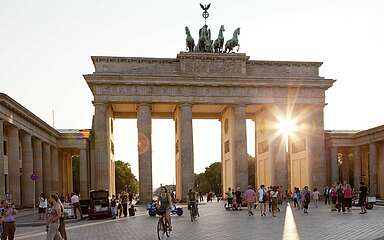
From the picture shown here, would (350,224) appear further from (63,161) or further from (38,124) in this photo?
A: (63,161)

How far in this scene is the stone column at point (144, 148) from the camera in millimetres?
58938

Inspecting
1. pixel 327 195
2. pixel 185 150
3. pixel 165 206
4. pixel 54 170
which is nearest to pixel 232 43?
pixel 185 150

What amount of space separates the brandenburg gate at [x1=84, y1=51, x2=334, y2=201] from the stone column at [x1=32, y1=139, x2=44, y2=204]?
18.7ft

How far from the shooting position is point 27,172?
50969 mm

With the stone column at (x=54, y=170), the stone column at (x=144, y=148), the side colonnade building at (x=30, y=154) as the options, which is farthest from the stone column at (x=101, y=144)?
the stone column at (x=54, y=170)

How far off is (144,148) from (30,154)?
1290 centimetres

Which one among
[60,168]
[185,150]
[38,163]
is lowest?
[60,168]

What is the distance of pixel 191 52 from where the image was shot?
60281mm

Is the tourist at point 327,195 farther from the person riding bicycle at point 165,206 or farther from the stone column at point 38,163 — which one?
the person riding bicycle at point 165,206

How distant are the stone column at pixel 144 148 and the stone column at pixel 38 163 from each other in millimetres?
10230

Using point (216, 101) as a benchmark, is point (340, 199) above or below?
below

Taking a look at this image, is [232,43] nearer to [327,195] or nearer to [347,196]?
[327,195]

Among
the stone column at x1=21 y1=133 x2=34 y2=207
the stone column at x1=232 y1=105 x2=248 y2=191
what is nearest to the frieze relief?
the stone column at x1=232 y1=105 x2=248 y2=191

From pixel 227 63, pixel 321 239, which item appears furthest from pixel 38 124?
pixel 321 239
